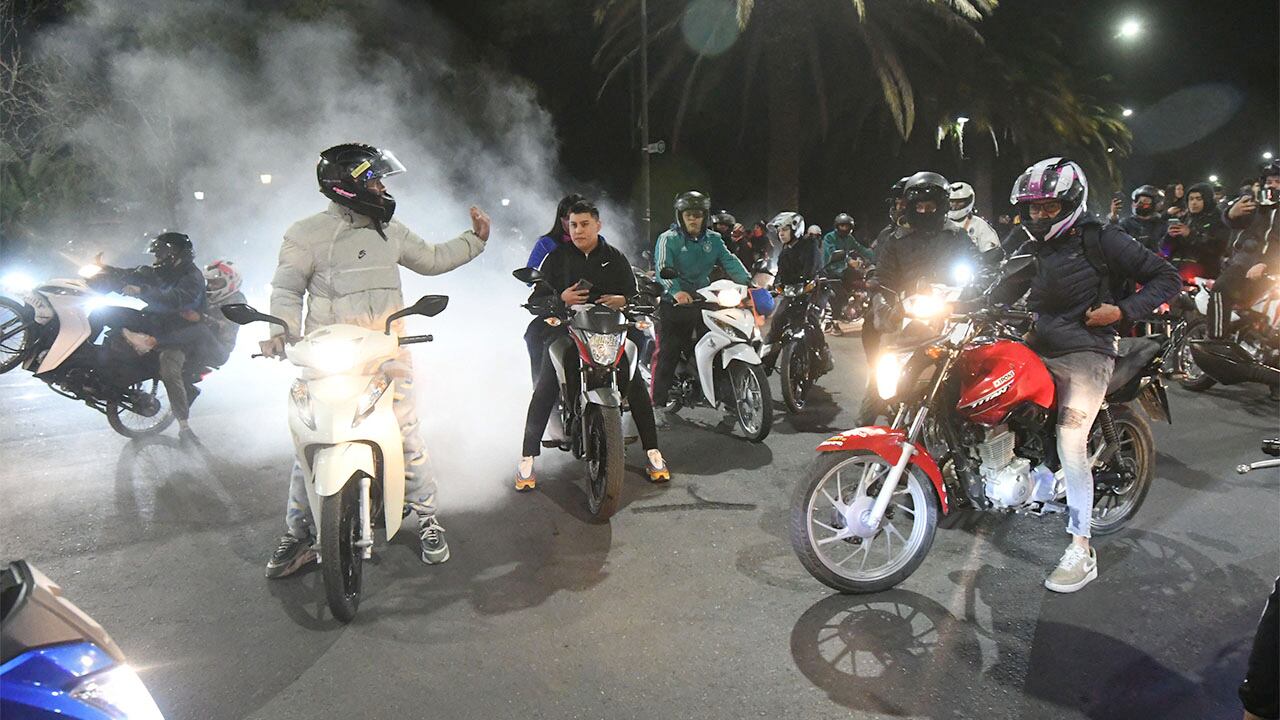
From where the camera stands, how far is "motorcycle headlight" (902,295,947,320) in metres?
3.85

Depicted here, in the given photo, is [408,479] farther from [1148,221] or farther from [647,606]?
[1148,221]

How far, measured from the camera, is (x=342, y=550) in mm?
3410

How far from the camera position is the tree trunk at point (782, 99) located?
53.2 ft

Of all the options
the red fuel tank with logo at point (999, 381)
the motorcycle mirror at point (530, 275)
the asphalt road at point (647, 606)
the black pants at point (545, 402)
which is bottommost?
the asphalt road at point (647, 606)

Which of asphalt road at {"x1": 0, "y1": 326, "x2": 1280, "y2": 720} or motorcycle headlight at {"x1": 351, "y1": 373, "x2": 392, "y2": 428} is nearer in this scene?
asphalt road at {"x1": 0, "y1": 326, "x2": 1280, "y2": 720}

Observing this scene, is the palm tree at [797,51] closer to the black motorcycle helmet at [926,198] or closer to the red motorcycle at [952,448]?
the black motorcycle helmet at [926,198]

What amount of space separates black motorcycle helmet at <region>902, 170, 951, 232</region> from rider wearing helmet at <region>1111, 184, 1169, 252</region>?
14.7 feet

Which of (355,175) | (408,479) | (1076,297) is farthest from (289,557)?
(1076,297)

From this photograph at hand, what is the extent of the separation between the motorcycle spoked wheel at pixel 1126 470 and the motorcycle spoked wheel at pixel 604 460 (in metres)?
2.63

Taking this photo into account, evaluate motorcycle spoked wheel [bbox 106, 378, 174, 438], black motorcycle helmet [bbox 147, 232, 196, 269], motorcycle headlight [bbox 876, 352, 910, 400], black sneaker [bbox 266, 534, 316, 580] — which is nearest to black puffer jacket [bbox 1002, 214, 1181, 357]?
motorcycle headlight [bbox 876, 352, 910, 400]

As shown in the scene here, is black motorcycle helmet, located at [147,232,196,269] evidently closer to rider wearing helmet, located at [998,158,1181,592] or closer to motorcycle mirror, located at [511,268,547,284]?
motorcycle mirror, located at [511,268,547,284]

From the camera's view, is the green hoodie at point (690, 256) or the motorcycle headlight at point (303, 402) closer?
the motorcycle headlight at point (303, 402)

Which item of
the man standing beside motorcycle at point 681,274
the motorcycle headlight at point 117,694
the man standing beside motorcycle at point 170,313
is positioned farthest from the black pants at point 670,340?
the motorcycle headlight at point 117,694

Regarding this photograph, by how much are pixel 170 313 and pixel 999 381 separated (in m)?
6.43
